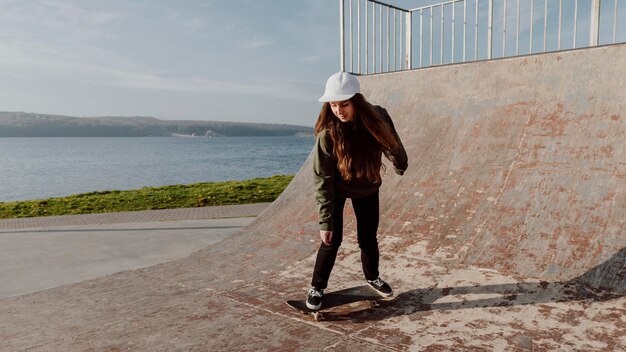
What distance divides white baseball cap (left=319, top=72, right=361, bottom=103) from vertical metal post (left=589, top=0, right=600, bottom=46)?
411 centimetres

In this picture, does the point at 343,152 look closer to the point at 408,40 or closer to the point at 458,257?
the point at 458,257

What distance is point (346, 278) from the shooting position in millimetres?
3896

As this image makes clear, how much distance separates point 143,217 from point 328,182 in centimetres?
715

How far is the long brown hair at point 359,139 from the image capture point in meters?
2.98

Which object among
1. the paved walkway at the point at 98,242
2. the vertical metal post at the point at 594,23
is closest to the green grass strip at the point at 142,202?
the paved walkway at the point at 98,242

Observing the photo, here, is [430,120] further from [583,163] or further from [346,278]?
[346,278]

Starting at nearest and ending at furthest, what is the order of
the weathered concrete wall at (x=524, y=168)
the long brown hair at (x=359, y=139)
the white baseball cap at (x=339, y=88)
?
the white baseball cap at (x=339, y=88), the long brown hair at (x=359, y=139), the weathered concrete wall at (x=524, y=168)

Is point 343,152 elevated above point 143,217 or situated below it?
above

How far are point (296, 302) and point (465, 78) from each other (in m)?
3.79

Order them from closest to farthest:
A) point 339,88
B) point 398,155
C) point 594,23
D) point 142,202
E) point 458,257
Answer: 1. point 339,88
2. point 398,155
3. point 458,257
4. point 594,23
5. point 142,202

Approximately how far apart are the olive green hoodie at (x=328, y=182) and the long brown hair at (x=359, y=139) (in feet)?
0.14

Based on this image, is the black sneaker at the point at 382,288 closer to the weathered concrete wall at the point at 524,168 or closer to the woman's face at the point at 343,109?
the weathered concrete wall at the point at 524,168

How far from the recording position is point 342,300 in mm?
3412

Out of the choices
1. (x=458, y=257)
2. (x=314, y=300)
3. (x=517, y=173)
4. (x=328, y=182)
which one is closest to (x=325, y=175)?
(x=328, y=182)
